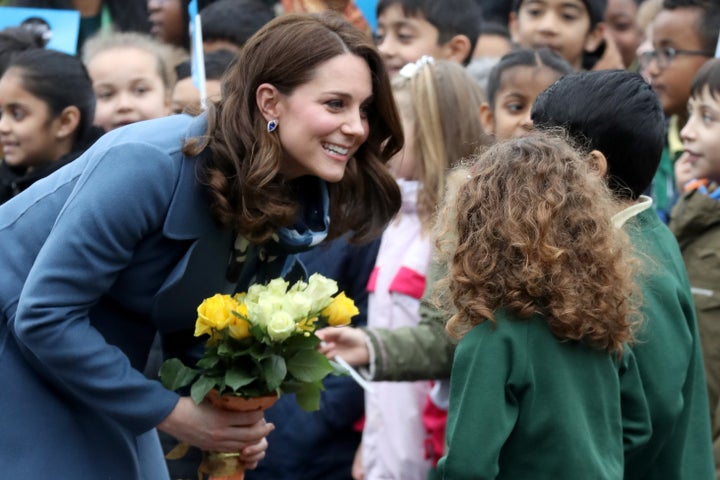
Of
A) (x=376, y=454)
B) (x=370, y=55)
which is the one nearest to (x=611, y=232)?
(x=370, y=55)

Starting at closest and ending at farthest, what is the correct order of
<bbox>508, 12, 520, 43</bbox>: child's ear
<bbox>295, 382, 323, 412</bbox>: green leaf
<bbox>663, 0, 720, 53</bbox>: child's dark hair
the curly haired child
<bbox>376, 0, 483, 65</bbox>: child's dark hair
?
1. the curly haired child
2. <bbox>295, 382, 323, 412</bbox>: green leaf
3. <bbox>663, 0, 720, 53</bbox>: child's dark hair
4. <bbox>376, 0, 483, 65</bbox>: child's dark hair
5. <bbox>508, 12, 520, 43</bbox>: child's ear

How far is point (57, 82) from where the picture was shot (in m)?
5.37

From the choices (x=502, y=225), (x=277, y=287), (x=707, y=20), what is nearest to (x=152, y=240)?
(x=277, y=287)

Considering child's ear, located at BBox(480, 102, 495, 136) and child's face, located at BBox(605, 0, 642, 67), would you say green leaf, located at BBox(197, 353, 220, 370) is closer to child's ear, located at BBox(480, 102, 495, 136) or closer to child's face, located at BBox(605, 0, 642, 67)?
child's ear, located at BBox(480, 102, 495, 136)

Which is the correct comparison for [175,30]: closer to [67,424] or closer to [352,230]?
[352,230]

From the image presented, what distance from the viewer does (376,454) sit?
4.50m

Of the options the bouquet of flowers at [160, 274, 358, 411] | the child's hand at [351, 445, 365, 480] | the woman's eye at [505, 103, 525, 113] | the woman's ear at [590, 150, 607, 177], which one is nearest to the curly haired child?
the woman's ear at [590, 150, 607, 177]

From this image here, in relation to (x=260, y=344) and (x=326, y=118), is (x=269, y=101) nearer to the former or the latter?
(x=326, y=118)

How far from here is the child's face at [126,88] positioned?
237 inches

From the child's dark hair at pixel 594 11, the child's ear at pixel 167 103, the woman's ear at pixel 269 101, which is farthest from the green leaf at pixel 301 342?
the child's dark hair at pixel 594 11

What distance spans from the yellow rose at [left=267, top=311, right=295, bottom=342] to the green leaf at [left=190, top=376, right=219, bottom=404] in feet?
0.71

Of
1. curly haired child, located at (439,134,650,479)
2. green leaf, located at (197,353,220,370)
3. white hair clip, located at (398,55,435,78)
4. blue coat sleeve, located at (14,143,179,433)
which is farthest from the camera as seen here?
white hair clip, located at (398,55,435,78)

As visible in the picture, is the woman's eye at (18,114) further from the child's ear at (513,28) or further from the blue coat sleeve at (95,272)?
the child's ear at (513,28)

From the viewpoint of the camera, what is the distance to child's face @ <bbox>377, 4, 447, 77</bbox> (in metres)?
6.27
